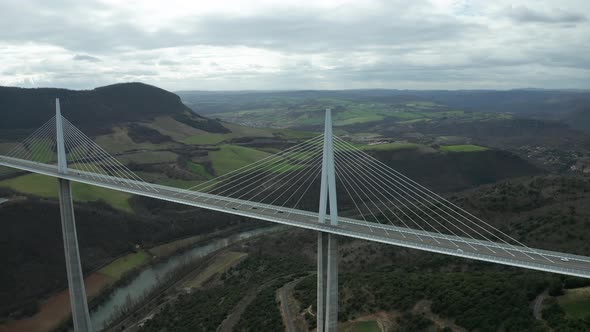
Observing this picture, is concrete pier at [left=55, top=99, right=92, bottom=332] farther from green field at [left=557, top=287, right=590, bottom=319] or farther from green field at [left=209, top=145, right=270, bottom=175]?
green field at [left=209, top=145, right=270, bottom=175]

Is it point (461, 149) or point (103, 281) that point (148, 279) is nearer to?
point (103, 281)

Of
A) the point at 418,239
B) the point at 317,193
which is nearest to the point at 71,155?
the point at 317,193

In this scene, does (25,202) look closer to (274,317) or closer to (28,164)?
(28,164)

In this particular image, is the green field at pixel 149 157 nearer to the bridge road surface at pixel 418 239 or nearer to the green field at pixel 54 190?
the green field at pixel 54 190

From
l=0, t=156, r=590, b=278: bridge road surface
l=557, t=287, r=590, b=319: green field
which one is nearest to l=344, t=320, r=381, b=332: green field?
l=0, t=156, r=590, b=278: bridge road surface

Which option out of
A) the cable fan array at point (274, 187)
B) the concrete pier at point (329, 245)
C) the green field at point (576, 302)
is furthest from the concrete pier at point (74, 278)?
the green field at point (576, 302)
